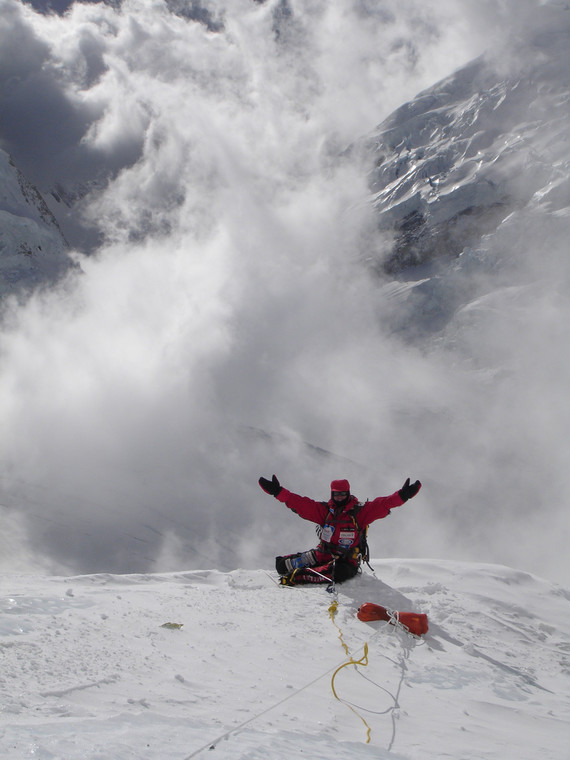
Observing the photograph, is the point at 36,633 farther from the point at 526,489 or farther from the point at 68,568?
the point at 526,489

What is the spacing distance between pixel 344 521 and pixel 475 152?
288 feet

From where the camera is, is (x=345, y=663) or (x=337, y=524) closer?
(x=345, y=663)

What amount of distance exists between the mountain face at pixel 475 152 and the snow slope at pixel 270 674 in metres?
78.9

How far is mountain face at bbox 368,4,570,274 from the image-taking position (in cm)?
7575

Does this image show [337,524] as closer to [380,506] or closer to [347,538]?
[347,538]

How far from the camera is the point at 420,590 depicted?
5.15 metres

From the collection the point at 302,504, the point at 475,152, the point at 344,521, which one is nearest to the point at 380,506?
the point at 344,521

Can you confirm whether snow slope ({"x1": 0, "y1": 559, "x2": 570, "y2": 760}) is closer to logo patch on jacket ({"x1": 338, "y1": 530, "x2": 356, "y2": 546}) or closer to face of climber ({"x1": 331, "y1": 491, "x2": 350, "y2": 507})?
logo patch on jacket ({"x1": 338, "y1": 530, "x2": 356, "y2": 546})

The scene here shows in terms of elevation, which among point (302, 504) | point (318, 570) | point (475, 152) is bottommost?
point (318, 570)

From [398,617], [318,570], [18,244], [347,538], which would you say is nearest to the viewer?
[398,617]

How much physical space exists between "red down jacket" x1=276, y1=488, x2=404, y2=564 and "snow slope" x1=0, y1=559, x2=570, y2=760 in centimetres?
56

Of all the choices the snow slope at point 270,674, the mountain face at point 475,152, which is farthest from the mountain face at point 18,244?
the mountain face at point 475,152

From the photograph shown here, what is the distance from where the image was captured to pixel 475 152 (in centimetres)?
8012

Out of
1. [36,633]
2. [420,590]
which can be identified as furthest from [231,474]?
[36,633]
